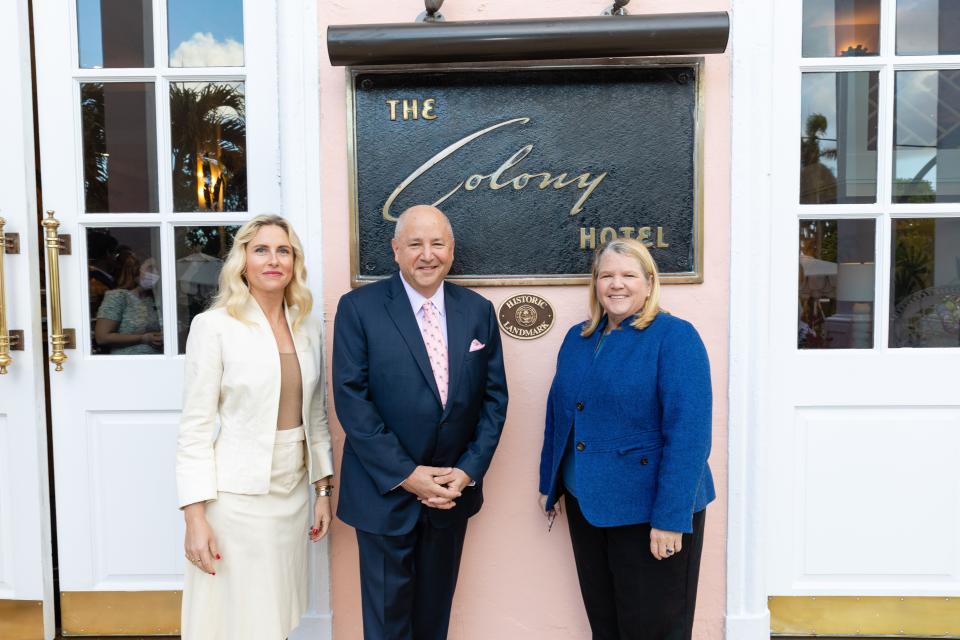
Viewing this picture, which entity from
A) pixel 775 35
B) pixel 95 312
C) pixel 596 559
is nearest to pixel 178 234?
pixel 95 312

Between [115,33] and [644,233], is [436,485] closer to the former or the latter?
[644,233]

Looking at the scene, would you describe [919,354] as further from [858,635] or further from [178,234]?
[178,234]

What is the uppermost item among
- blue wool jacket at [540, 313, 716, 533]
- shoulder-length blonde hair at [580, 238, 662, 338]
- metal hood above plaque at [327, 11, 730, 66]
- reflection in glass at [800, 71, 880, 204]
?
metal hood above plaque at [327, 11, 730, 66]

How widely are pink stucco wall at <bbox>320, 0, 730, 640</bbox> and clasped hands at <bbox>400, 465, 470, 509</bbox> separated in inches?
19.4

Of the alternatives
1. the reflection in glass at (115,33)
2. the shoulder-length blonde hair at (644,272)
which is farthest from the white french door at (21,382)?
the shoulder-length blonde hair at (644,272)

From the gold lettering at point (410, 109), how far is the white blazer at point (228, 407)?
97cm

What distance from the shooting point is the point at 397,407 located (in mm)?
1876

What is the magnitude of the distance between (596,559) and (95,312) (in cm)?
222

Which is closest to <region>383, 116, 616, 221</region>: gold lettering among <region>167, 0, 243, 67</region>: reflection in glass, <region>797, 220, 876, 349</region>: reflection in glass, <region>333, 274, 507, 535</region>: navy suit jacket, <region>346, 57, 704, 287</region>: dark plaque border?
<region>346, 57, 704, 287</region>: dark plaque border

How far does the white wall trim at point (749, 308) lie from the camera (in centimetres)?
222

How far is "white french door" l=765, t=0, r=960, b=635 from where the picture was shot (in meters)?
2.33

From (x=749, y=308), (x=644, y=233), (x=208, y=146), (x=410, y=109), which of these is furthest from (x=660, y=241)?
(x=208, y=146)

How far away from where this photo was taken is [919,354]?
2.36 m

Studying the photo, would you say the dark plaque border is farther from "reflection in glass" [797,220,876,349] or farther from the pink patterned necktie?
"reflection in glass" [797,220,876,349]
